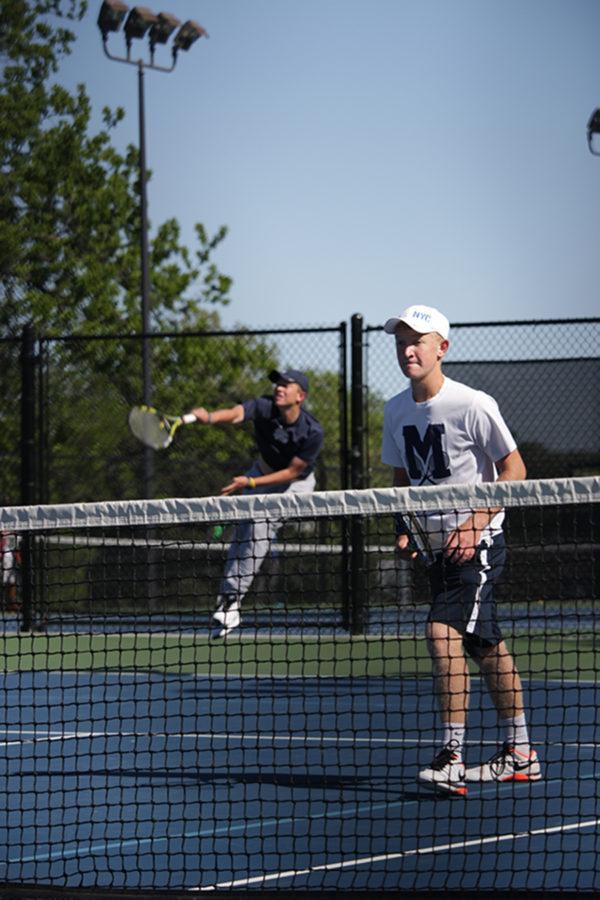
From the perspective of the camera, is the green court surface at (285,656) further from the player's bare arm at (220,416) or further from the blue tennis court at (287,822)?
the blue tennis court at (287,822)

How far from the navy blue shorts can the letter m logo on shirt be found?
1.15ft

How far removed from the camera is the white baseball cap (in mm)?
5199

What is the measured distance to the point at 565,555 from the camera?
36.1 feet

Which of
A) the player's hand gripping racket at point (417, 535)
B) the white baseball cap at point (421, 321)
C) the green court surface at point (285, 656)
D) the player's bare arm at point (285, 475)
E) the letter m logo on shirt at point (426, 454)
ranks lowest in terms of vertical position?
the green court surface at point (285, 656)

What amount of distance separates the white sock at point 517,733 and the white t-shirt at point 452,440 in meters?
0.73

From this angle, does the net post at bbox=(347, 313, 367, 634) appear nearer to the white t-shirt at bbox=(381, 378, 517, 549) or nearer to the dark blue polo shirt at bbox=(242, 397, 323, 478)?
the dark blue polo shirt at bbox=(242, 397, 323, 478)

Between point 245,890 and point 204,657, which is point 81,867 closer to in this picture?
point 245,890

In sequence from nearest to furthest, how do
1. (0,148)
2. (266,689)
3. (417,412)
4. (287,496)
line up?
(287,496)
(417,412)
(266,689)
(0,148)

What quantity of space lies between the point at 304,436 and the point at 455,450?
4218mm

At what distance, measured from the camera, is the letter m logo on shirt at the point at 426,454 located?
521 centimetres

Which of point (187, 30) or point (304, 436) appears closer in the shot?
point (304, 436)

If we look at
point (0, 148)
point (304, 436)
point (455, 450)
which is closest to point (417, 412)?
point (455, 450)

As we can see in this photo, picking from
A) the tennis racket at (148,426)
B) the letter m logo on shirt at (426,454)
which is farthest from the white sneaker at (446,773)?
the tennis racket at (148,426)

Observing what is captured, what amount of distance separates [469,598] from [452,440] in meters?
0.63
